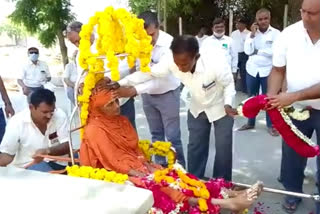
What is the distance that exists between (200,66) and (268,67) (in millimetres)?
3005

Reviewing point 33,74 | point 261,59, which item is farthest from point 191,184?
point 33,74

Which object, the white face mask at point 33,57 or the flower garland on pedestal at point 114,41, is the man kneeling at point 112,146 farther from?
the white face mask at point 33,57

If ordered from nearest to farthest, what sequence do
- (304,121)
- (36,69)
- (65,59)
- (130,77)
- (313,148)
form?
1. (313,148)
2. (304,121)
3. (130,77)
4. (36,69)
5. (65,59)

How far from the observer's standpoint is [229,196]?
10.7 ft

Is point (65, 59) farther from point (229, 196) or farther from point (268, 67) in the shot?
point (229, 196)

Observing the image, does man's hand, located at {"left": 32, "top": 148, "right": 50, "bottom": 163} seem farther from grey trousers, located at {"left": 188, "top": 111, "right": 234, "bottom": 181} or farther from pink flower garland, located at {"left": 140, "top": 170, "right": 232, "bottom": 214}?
→ grey trousers, located at {"left": 188, "top": 111, "right": 234, "bottom": 181}

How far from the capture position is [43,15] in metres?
10.0

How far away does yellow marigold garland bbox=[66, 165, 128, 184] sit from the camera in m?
2.93

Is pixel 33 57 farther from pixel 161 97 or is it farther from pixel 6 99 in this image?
pixel 161 97

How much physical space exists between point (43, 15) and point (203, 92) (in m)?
7.01

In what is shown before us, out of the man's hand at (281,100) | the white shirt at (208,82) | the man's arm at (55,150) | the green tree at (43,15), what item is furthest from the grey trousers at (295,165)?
the green tree at (43,15)

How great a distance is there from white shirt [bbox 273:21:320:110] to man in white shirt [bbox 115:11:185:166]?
1.09m

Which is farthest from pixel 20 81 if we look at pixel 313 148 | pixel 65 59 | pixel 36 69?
pixel 313 148

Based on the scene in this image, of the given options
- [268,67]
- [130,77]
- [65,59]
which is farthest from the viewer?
[65,59]
